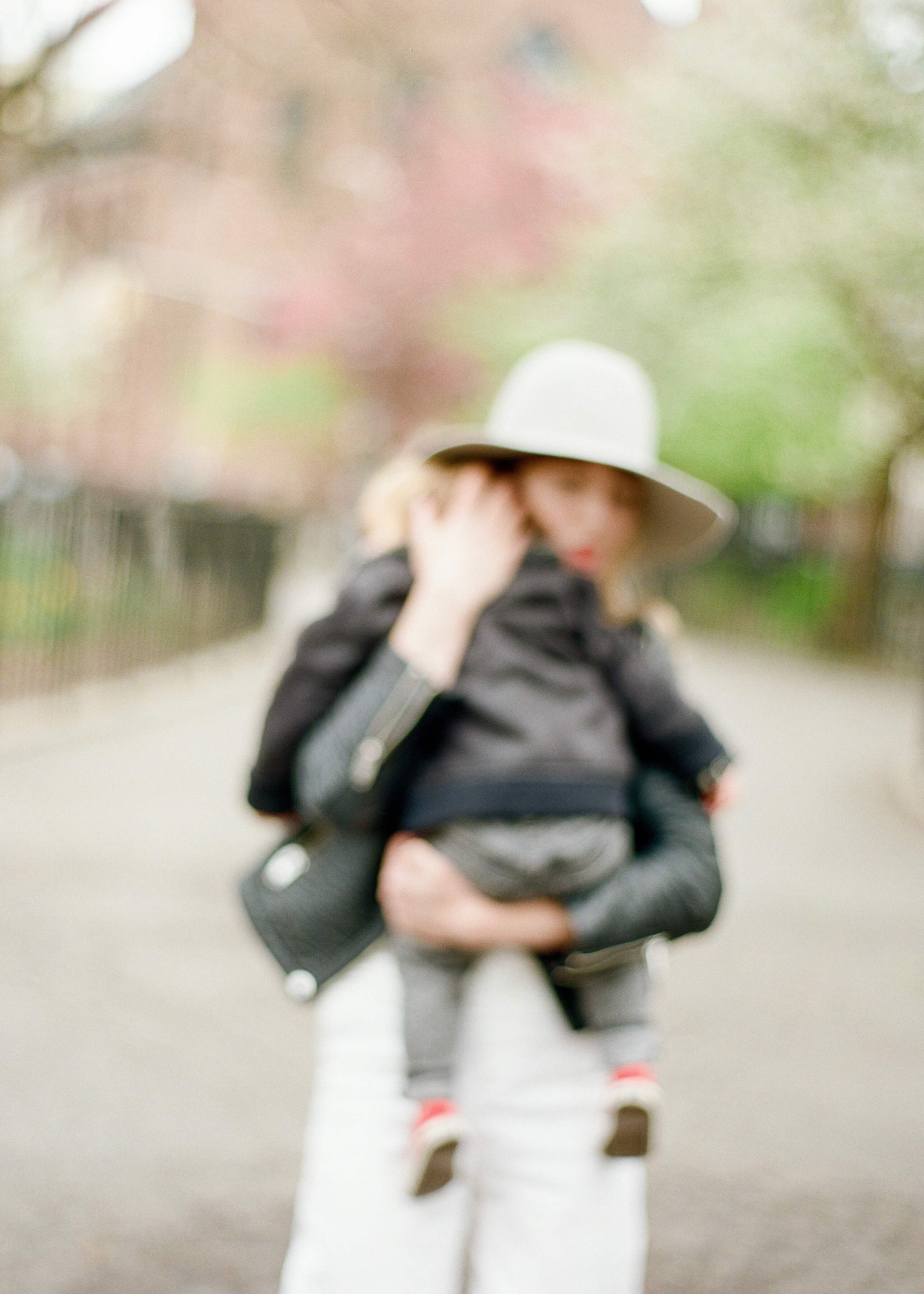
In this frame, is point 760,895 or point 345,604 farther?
point 760,895

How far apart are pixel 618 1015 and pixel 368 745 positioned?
0.54 m

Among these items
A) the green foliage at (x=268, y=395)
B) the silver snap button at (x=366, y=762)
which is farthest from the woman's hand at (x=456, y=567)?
the green foliage at (x=268, y=395)

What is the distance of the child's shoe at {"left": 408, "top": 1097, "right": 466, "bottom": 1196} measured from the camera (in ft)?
5.94

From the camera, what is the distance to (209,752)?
8859 mm

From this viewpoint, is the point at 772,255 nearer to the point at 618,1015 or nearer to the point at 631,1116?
the point at 618,1015

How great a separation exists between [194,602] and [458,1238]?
1112 centimetres

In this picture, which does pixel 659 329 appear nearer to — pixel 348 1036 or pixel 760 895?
pixel 760 895

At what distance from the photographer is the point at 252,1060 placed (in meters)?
3.88

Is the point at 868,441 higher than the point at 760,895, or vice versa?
the point at 868,441

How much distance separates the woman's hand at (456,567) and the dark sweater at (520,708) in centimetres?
3

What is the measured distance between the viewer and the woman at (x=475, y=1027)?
1.84m

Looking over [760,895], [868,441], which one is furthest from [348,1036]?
[868,441]

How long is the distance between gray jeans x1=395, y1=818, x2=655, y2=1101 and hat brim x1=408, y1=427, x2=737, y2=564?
1.61 feet

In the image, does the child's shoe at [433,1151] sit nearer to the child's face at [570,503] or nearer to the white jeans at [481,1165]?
the white jeans at [481,1165]
